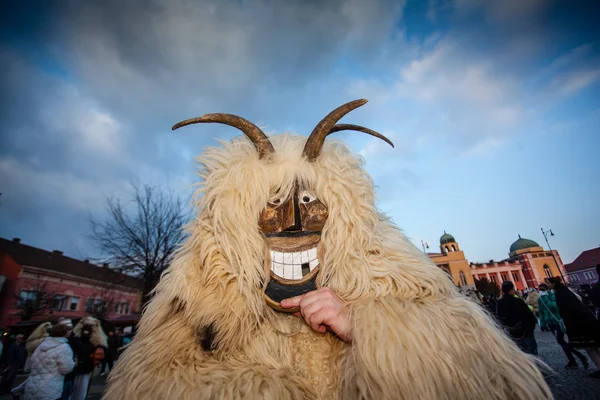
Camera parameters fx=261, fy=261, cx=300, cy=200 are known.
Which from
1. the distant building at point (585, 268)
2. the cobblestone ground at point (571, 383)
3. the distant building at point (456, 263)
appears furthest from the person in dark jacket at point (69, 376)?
the distant building at point (585, 268)

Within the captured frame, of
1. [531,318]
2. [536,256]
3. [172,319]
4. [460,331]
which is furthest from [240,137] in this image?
[536,256]

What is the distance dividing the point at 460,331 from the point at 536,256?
69.0 meters

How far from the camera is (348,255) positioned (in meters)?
1.23

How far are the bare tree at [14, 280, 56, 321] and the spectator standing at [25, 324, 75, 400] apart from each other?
2634 centimetres

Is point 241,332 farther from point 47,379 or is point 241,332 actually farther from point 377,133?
point 47,379

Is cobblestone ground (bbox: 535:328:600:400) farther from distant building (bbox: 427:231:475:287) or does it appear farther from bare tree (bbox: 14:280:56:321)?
distant building (bbox: 427:231:475:287)

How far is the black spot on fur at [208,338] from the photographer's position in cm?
109

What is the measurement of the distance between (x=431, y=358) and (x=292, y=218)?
770mm

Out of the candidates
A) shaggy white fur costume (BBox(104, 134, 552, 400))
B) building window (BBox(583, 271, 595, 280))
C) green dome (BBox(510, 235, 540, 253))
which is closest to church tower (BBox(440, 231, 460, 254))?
green dome (BBox(510, 235, 540, 253))

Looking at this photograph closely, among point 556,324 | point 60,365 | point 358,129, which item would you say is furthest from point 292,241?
point 556,324

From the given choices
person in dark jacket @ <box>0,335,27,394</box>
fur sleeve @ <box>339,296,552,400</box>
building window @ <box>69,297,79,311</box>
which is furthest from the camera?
building window @ <box>69,297,79,311</box>

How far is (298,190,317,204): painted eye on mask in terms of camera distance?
1.34 m

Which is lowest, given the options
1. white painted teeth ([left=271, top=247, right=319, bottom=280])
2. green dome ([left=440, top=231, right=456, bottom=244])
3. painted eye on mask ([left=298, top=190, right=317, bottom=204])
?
white painted teeth ([left=271, top=247, right=319, bottom=280])

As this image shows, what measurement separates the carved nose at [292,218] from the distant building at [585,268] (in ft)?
218
